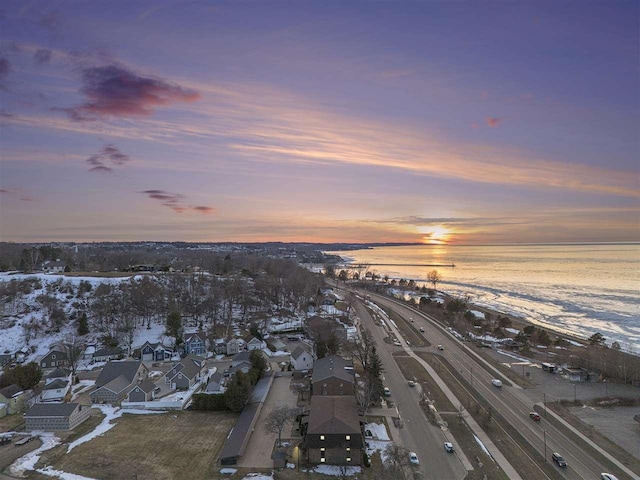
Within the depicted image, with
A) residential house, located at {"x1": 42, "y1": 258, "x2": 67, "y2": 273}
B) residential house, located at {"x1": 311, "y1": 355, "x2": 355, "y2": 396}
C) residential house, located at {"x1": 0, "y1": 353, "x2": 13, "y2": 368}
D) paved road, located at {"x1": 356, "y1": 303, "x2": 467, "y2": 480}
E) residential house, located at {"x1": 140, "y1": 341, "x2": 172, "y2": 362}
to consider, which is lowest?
residential house, located at {"x1": 0, "y1": 353, "x2": 13, "y2": 368}

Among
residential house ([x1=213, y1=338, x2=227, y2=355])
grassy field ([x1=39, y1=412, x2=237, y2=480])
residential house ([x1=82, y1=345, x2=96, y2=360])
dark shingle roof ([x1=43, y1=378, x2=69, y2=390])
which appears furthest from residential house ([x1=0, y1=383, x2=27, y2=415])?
residential house ([x1=213, y1=338, x2=227, y2=355])

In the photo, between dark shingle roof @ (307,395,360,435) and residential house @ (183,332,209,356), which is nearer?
dark shingle roof @ (307,395,360,435)

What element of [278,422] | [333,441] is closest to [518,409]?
[333,441]

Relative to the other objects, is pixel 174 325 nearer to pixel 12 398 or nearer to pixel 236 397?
pixel 12 398

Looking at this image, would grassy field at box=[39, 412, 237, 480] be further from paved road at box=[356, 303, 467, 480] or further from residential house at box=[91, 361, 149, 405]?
paved road at box=[356, 303, 467, 480]

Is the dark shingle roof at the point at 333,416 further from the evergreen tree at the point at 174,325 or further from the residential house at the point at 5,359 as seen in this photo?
the residential house at the point at 5,359

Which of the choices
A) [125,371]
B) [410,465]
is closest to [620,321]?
[410,465]

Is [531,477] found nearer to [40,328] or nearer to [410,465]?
[410,465]

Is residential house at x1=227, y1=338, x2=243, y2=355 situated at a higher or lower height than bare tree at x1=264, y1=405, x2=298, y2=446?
lower
